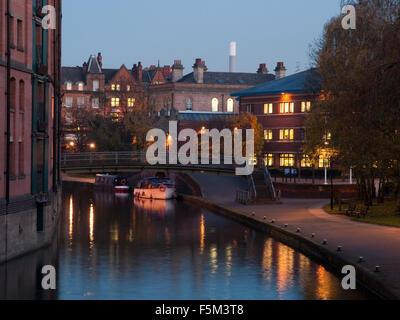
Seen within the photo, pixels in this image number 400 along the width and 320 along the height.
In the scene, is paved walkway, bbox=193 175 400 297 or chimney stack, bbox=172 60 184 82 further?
chimney stack, bbox=172 60 184 82

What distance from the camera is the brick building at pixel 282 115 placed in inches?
3620

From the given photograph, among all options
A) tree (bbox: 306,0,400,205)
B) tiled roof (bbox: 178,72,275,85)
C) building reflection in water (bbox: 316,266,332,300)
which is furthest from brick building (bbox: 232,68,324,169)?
building reflection in water (bbox: 316,266,332,300)

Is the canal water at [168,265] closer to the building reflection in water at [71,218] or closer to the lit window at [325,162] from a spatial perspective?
the building reflection in water at [71,218]

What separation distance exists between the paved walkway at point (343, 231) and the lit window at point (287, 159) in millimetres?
24865

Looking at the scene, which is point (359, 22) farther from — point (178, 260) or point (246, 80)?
point (246, 80)

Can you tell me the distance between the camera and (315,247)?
38.9 metres

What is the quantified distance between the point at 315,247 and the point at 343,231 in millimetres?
5038

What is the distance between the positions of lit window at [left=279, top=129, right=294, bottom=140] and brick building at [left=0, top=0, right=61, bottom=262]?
170 feet

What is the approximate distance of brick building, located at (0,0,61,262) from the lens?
36.2 m

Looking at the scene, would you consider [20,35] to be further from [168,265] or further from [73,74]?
[73,74]

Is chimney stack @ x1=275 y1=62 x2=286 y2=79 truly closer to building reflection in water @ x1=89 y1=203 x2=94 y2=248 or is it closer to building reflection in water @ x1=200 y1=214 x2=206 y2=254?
building reflection in water @ x1=89 y1=203 x2=94 y2=248

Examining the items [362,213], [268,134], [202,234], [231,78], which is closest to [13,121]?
[202,234]
